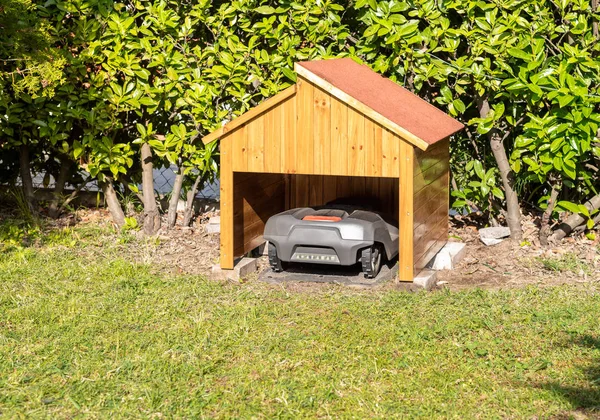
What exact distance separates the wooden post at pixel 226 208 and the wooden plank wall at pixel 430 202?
1363 mm

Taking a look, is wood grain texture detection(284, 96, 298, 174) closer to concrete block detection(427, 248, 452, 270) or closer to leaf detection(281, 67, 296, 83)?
leaf detection(281, 67, 296, 83)

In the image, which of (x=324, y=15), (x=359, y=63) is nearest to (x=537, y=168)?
(x=359, y=63)

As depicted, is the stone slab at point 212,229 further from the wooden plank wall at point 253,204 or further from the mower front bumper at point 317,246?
the mower front bumper at point 317,246

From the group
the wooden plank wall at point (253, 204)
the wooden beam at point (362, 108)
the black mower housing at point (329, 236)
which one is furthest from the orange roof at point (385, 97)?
the wooden plank wall at point (253, 204)

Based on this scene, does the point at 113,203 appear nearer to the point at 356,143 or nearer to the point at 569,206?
the point at 356,143

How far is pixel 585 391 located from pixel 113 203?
4771 mm

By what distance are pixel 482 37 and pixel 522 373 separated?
312 cm

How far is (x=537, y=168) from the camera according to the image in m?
7.00

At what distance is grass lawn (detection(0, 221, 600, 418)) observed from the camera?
4.44 m

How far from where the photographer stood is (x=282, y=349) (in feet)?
16.9

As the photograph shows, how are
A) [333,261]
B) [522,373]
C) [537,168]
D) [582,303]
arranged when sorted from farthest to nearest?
[537,168] < [333,261] < [582,303] < [522,373]

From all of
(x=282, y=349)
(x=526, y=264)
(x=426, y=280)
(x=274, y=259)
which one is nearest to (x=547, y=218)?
(x=526, y=264)

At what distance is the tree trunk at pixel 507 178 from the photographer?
7.36 metres

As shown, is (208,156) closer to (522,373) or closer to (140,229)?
(140,229)
